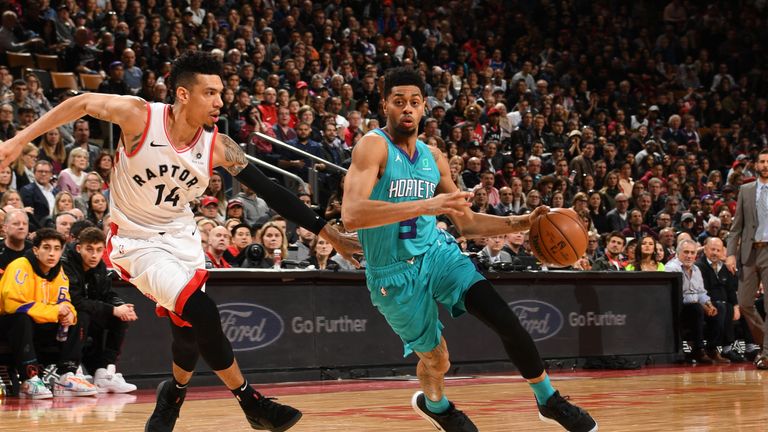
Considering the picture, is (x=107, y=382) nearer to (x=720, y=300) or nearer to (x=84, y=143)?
(x=84, y=143)

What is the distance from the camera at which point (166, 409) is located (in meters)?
5.46

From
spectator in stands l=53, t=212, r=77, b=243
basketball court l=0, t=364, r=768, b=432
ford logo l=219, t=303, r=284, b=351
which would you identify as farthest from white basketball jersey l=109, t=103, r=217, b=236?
spectator in stands l=53, t=212, r=77, b=243

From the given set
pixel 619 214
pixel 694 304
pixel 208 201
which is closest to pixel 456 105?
pixel 619 214

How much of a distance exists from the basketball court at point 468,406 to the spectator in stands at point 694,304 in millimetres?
2158

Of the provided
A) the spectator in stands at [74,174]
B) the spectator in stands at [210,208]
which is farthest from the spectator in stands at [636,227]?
the spectator in stands at [74,174]

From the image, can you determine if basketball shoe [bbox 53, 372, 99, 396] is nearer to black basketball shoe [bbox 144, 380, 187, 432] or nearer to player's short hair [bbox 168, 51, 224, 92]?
black basketball shoe [bbox 144, 380, 187, 432]

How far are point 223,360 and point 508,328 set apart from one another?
4.62 feet

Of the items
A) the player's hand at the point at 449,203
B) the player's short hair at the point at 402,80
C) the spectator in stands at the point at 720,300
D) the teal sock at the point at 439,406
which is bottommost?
the spectator in stands at the point at 720,300

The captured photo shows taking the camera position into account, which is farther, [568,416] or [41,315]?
[41,315]

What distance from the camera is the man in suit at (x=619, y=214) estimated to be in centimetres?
1638

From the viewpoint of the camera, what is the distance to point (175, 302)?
16.8ft

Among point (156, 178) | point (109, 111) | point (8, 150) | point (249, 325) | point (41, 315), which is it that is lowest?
point (249, 325)

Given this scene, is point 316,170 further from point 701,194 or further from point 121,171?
point 121,171

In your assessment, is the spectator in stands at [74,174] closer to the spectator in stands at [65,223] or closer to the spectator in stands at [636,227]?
the spectator in stands at [65,223]
